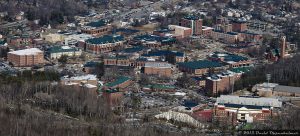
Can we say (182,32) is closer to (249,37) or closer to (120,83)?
(249,37)

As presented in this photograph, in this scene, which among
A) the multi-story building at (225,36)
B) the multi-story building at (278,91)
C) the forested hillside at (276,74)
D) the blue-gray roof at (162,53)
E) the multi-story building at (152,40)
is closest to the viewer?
the multi-story building at (278,91)

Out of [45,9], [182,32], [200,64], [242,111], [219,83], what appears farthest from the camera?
[45,9]

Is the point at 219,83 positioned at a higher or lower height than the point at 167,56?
lower

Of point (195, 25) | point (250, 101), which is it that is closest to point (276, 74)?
point (250, 101)

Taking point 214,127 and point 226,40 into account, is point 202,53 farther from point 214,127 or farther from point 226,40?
point 214,127

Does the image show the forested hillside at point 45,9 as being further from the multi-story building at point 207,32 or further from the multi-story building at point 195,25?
the multi-story building at point 207,32

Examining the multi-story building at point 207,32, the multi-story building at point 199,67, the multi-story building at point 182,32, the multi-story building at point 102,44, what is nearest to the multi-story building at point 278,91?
the multi-story building at point 199,67
